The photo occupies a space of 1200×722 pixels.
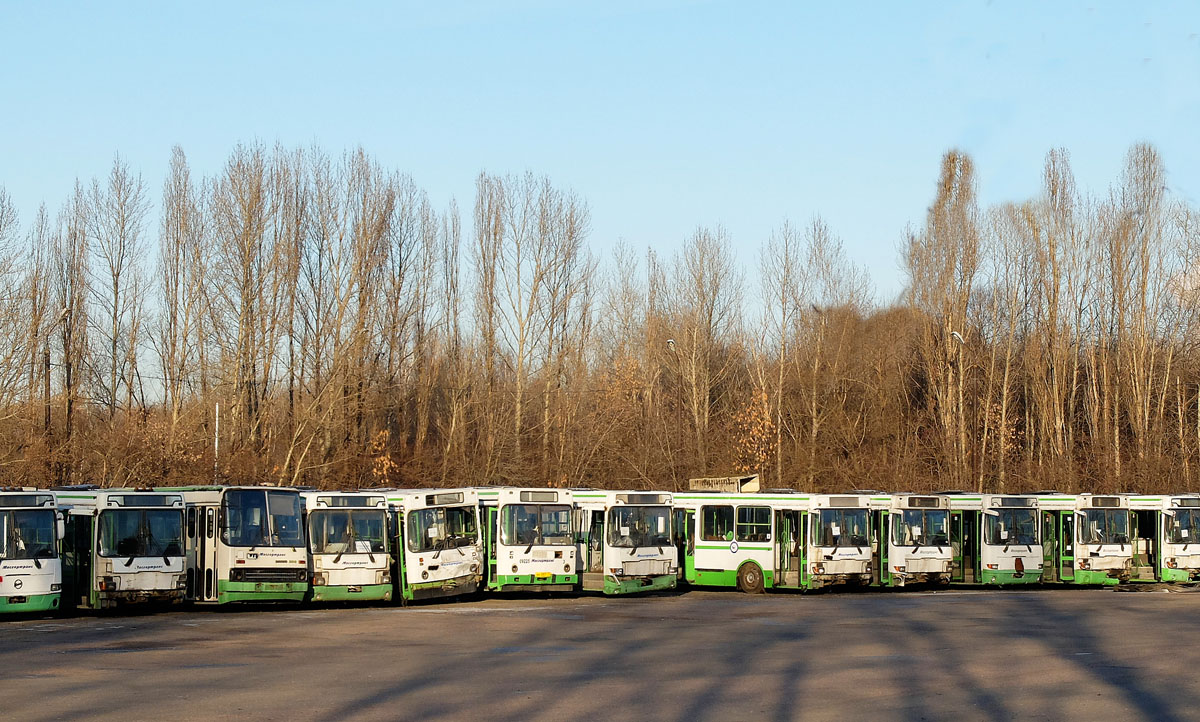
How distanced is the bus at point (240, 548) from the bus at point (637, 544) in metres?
7.06

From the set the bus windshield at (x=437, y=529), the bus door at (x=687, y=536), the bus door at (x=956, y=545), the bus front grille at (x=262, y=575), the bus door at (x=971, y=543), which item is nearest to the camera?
the bus front grille at (x=262, y=575)

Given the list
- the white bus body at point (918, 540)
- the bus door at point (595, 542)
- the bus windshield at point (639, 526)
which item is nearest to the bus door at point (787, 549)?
the white bus body at point (918, 540)

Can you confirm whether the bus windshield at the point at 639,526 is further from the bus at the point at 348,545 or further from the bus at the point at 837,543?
the bus at the point at 348,545

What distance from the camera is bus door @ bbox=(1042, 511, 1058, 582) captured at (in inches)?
1412

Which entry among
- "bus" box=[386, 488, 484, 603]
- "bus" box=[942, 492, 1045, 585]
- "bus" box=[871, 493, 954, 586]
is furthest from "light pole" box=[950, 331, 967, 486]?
"bus" box=[386, 488, 484, 603]

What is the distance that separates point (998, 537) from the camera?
114ft

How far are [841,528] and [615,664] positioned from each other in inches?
640

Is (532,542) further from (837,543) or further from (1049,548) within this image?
(1049,548)

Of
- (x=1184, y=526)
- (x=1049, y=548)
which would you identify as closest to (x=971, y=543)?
(x=1049, y=548)

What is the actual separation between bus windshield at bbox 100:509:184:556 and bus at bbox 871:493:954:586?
55.7 feet

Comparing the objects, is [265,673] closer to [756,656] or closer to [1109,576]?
[756,656]

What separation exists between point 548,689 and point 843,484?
147 feet

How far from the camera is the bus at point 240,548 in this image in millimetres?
27391

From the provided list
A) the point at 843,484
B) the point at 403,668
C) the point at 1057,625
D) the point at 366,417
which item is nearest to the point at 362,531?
the point at 403,668
